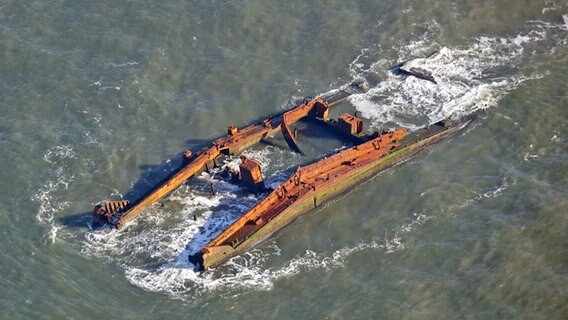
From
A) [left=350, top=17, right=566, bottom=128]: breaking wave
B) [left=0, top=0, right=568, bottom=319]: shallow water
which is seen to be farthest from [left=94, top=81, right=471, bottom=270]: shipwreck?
[left=350, top=17, right=566, bottom=128]: breaking wave

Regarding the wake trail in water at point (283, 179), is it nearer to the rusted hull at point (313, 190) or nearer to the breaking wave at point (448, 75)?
the breaking wave at point (448, 75)

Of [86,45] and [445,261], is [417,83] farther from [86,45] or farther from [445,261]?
[86,45]

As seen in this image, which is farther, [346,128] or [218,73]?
[218,73]

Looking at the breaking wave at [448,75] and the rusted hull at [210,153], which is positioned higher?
the breaking wave at [448,75]

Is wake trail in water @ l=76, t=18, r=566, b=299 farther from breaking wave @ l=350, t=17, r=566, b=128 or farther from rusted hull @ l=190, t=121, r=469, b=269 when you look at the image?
rusted hull @ l=190, t=121, r=469, b=269

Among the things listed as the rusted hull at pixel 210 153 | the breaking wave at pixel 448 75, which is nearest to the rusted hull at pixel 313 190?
the breaking wave at pixel 448 75

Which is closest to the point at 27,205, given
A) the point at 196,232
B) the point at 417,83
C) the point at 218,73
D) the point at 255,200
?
the point at 196,232

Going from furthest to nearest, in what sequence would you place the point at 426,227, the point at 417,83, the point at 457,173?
the point at 417,83
the point at 457,173
the point at 426,227
